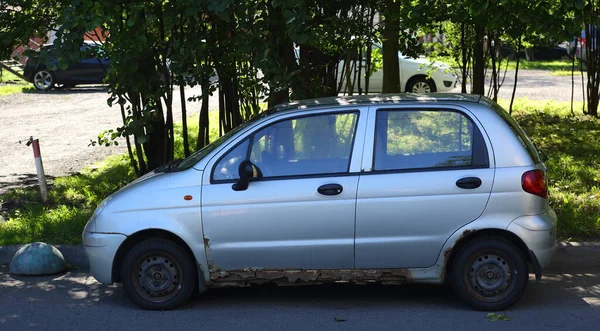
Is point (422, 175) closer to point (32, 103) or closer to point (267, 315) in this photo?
point (267, 315)

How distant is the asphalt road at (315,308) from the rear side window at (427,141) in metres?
1.12

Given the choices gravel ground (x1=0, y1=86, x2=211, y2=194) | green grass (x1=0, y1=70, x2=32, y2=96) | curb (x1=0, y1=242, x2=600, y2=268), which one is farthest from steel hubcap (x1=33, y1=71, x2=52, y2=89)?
curb (x1=0, y1=242, x2=600, y2=268)

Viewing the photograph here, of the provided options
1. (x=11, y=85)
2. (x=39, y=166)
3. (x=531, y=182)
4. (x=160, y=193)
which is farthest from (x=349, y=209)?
(x=11, y=85)

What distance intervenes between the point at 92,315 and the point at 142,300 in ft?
1.29

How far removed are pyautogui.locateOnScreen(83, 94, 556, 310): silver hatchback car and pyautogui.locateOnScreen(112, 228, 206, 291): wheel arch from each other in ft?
0.04

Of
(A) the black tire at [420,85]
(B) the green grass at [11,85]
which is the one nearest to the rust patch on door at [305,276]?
(A) the black tire at [420,85]

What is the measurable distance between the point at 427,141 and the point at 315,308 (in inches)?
61.0

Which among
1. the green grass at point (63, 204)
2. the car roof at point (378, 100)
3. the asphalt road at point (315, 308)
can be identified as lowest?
the asphalt road at point (315, 308)

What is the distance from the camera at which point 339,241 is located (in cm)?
613

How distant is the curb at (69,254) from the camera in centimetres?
794

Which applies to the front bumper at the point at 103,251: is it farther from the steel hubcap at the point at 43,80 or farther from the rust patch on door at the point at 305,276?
the steel hubcap at the point at 43,80

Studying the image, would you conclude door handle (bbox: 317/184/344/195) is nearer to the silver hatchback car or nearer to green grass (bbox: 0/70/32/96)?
the silver hatchback car

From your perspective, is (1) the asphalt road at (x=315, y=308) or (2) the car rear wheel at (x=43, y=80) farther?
(2) the car rear wheel at (x=43, y=80)

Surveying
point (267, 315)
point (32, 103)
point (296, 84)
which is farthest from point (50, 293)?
point (32, 103)
